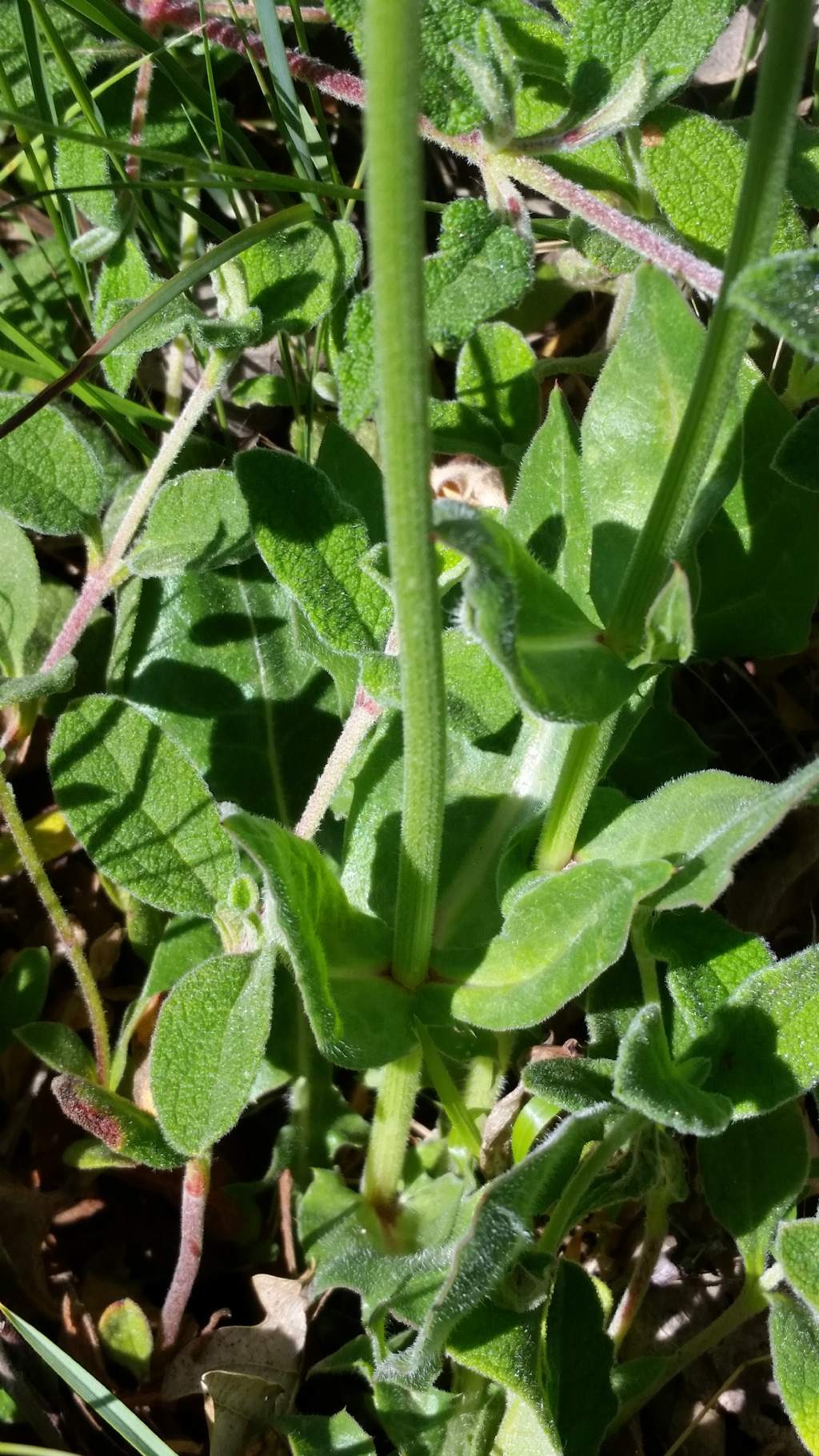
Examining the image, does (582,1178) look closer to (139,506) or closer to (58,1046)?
(58,1046)

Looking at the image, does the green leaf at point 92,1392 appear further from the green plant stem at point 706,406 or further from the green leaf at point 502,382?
the green leaf at point 502,382

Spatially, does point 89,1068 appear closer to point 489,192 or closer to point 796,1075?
point 796,1075

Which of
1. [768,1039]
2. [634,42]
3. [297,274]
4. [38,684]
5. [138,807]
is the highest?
[634,42]

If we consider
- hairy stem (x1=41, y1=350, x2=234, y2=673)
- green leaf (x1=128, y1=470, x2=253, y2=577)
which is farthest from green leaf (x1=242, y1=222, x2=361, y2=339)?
green leaf (x1=128, y1=470, x2=253, y2=577)

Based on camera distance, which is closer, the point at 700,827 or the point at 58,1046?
the point at 700,827

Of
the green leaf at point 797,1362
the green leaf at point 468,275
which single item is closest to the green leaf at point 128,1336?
the green leaf at point 797,1362

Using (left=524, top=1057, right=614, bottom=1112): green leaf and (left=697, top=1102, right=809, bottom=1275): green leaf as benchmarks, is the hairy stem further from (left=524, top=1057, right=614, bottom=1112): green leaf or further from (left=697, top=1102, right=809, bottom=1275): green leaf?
(left=697, top=1102, right=809, bottom=1275): green leaf

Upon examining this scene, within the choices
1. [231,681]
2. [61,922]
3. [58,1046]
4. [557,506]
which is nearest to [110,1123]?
[58,1046]
